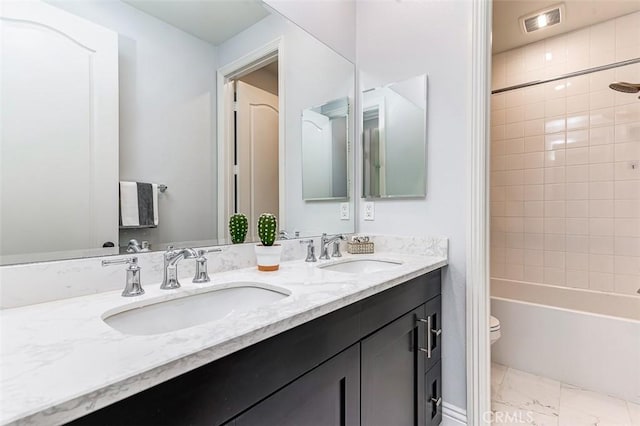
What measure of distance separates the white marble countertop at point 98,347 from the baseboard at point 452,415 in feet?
3.28

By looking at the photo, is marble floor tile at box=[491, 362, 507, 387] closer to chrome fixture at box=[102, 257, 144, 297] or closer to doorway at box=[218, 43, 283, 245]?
doorway at box=[218, 43, 283, 245]

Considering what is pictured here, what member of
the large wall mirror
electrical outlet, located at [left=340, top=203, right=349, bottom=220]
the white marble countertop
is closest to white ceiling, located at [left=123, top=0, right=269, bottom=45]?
the large wall mirror

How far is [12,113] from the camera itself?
0.75 meters

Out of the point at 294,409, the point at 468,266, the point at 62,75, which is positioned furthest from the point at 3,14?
the point at 468,266

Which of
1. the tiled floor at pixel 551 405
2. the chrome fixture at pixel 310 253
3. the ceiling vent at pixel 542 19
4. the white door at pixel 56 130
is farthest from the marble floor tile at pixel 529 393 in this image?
the ceiling vent at pixel 542 19

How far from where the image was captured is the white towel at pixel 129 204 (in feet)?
3.14

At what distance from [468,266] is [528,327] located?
3.29ft

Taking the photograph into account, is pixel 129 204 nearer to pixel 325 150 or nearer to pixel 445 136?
pixel 325 150

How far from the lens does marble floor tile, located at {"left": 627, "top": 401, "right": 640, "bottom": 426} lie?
152 centimetres

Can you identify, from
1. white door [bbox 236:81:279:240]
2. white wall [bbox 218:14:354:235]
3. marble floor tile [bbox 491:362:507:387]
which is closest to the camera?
white door [bbox 236:81:279:240]

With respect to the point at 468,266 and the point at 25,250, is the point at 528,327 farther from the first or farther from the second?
the point at 25,250

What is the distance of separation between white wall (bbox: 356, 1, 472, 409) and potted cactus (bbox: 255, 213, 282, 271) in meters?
0.75

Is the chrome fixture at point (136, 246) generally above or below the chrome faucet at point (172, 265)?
above

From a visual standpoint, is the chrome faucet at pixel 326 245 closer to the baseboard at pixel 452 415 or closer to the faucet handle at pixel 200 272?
the faucet handle at pixel 200 272
